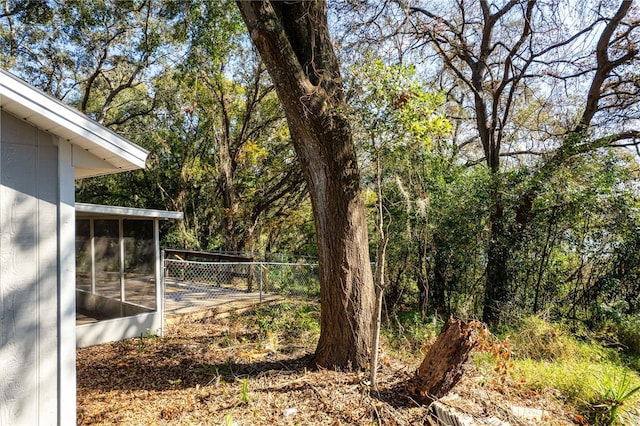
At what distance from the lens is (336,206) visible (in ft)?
13.5

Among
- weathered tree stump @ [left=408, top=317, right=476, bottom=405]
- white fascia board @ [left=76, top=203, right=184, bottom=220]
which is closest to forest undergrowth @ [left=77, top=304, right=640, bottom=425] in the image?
weathered tree stump @ [left=408, top=317, right=476, bottom=405]

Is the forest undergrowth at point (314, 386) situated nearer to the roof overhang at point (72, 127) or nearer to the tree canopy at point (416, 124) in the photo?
the tree canopy at point (416, 124)

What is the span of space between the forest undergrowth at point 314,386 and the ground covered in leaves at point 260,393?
12 mm

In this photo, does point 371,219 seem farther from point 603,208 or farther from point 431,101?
point 431,101

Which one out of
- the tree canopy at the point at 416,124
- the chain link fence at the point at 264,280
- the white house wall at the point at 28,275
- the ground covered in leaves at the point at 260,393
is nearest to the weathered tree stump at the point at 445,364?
the ground covered in leaves at the point at 260,393

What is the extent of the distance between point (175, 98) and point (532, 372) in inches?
560

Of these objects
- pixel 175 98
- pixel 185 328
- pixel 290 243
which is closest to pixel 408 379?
pixel 185 328

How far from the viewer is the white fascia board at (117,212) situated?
5.79 m

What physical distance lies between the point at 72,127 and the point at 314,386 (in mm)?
3400

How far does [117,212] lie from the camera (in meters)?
6.14

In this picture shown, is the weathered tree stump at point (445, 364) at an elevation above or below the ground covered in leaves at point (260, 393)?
above

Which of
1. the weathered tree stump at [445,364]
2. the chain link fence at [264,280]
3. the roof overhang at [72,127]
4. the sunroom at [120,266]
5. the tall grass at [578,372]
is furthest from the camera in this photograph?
the chain link fence at [264,280]

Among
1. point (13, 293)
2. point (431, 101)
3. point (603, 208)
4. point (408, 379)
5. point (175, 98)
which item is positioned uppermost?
point (175, 98)

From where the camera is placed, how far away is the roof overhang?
99.0 inches
